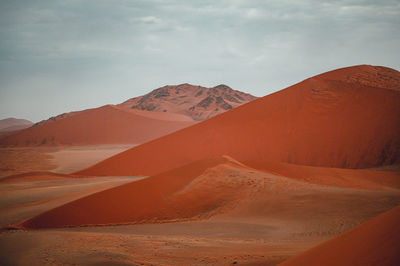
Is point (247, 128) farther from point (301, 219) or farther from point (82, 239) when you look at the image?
point (82, 239)

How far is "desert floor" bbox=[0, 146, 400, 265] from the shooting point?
10.5 feet

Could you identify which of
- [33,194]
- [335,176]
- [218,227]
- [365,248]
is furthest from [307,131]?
[365,248]

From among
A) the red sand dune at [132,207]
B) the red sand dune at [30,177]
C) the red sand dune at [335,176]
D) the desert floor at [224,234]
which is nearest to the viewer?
the desert floor at [224,234]

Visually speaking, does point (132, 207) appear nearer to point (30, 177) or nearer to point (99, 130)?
point (30, 177)

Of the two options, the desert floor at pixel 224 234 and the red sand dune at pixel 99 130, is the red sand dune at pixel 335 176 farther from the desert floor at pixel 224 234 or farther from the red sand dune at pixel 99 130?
the red sand dune at pixel 99 130

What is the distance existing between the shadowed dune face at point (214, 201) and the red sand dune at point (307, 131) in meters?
5.45

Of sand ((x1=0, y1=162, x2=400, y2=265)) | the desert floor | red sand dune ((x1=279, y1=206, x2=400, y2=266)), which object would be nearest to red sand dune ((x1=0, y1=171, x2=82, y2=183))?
sand ((x1=0, y1=162, x2=400, y2=265))

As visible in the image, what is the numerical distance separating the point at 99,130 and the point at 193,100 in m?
48.3

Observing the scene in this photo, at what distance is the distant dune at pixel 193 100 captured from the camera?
2840 inches

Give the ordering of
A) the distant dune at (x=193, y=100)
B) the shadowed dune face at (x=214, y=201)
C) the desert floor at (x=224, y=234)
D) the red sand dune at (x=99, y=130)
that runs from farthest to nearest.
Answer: the distant dune at (x=193, y=100), the red sand dune at (x=99, y=130), the shadowed dune face at (x=214, y=201), the desert floor at (x=224, y=234)

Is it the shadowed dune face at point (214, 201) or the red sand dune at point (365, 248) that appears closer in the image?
the red sand dune at point (365, 248)

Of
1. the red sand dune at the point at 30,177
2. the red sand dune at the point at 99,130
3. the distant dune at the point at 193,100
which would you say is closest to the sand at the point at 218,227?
the red sand dune at the point at 30,177

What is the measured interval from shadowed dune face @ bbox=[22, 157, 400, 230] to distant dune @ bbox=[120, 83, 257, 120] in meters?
58.8

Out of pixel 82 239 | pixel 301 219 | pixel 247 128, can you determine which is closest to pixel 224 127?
pixel 247 128
